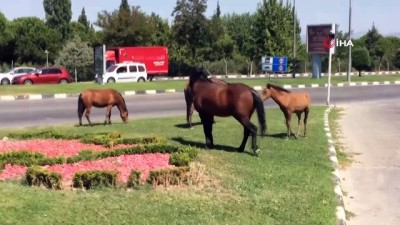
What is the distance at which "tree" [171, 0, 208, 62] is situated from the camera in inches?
2068

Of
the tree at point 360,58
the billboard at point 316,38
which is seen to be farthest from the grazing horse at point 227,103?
the tree at point 360,58

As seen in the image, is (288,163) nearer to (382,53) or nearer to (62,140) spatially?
(62,140)

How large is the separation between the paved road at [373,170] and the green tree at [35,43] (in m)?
44.3

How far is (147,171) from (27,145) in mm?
3170

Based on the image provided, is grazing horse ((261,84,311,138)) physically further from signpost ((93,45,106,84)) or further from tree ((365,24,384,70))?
tree ((365,24,384,70))

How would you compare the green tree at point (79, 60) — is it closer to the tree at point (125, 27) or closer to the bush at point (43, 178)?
the tree at point (125, 27)

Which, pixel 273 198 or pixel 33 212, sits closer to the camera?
pixel 33 212

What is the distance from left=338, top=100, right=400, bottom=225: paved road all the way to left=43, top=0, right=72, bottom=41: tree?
51.7 m

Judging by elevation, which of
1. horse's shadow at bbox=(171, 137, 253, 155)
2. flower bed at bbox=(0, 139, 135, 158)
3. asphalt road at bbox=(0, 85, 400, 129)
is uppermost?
flower bed at bbox=(0, 139, 135, 158)

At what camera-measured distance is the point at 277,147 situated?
10.8 metres

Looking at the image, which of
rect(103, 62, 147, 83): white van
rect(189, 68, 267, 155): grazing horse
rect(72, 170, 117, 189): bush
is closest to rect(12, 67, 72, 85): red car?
rect(103, 62, 147, 83): white van

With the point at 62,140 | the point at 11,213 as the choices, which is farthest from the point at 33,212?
the point at 62,140

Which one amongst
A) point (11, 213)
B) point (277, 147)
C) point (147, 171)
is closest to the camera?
point (11, 213)

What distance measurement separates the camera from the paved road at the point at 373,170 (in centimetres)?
742
